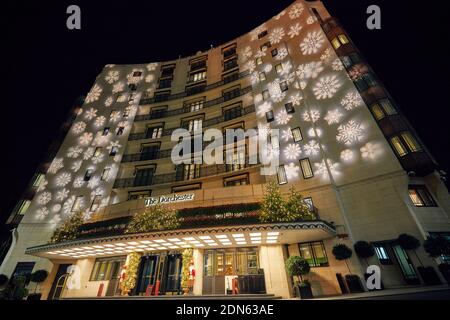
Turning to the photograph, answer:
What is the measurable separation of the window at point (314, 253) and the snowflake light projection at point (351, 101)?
1170 cm

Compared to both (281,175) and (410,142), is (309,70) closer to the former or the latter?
(410,142)

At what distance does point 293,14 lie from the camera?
86.8 feet

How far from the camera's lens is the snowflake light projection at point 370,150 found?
1553 cm

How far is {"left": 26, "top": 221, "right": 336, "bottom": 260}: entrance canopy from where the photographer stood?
12711mm

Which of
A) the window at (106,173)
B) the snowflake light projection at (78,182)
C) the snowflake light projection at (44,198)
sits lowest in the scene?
the snowflake light projection at (44,198)

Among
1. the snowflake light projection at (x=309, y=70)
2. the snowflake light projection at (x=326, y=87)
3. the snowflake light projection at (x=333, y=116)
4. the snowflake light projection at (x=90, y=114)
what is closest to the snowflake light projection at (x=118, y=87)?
the snowflake light projection at (x=90, y=114)

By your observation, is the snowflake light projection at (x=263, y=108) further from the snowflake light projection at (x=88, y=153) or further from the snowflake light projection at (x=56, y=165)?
the snowflake light projection at (x=56, y=165)

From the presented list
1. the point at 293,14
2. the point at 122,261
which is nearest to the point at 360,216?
the point at 122,261

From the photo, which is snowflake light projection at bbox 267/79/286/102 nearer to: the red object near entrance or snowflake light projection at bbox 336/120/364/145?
snowflake light projection at bbox 336/120/364/145

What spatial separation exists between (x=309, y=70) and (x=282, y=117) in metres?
5.79

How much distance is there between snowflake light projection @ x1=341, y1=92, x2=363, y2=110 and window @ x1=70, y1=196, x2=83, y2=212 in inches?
1106

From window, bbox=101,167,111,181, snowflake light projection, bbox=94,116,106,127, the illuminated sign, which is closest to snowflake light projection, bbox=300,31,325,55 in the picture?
the illuminated sign

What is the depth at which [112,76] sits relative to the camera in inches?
1340

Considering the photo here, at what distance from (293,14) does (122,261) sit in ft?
110
